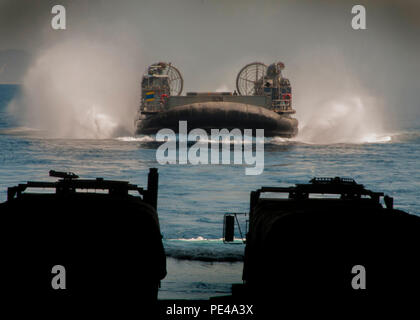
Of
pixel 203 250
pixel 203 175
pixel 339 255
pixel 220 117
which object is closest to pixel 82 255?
pixel 339 255

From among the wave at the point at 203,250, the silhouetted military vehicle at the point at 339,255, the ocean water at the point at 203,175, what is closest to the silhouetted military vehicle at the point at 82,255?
the silhouetted military vehicle at the point at 339,255

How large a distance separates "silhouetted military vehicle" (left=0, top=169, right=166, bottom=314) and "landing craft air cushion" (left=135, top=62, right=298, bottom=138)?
26395 mm

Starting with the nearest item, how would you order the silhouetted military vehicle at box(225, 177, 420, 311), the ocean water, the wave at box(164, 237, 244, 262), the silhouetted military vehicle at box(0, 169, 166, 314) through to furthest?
the silhouetted military vehicle at box(0, 169, 166, 314) → the silhouetted military vehicle at box(225, 177, 420, 311) → the ocean water → the wave at box(164, 237, 244, 262)

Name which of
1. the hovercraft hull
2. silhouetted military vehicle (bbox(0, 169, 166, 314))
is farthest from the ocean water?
silhouetted military vehicle (bbox(0, 169, 166, 314))

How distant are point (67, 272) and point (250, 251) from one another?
7.84 ft

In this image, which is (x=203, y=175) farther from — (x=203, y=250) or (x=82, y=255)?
(x=82, y=255)

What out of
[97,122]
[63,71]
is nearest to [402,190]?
[97,122]

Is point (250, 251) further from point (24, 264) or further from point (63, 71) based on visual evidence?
point (63, 71)

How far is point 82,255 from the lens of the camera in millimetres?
5145

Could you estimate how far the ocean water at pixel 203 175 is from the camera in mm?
10492

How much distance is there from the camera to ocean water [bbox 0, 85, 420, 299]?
10.5 meters

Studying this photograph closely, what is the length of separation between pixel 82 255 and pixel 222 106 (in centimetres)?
2720

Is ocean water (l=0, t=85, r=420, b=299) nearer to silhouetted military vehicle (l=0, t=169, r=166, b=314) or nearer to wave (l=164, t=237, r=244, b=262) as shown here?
wave (l=164, t=237, r=244, b=262)

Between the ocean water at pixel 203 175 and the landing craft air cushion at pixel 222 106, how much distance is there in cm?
116
